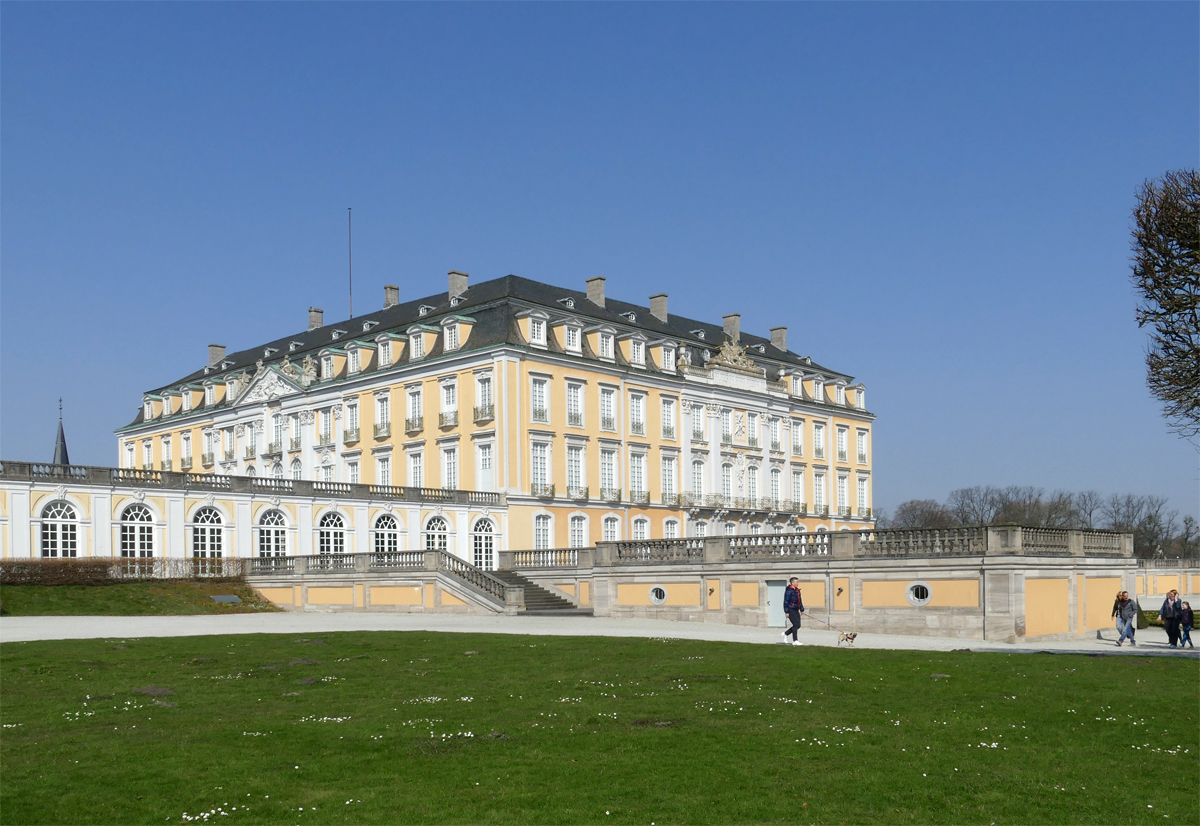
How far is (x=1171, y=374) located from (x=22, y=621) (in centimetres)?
3227

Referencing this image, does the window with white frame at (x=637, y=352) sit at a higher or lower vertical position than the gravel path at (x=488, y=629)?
higher

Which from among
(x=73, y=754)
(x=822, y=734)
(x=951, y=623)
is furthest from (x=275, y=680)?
(x=951, y=623)

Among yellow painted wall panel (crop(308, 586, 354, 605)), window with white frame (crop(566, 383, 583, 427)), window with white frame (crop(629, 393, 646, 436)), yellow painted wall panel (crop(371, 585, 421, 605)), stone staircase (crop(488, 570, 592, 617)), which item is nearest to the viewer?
stone staircase (crop(488, 570, 592, 617))

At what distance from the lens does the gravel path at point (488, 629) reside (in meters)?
28.1

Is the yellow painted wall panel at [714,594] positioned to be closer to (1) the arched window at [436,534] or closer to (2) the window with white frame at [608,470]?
(1) the arched window at [436,534]

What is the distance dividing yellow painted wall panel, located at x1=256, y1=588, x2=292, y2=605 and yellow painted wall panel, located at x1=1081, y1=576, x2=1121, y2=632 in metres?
29.9

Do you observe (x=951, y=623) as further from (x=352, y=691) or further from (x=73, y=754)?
(x=73, y=754)

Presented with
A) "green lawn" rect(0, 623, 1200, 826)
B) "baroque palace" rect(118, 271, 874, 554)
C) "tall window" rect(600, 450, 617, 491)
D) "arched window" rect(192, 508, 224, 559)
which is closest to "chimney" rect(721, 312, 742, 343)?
"baroque palace" rect(118, 271, 874, 554)

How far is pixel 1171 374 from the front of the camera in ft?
89.5

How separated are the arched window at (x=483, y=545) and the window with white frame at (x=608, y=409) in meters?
9.51

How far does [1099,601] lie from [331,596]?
1097 inches

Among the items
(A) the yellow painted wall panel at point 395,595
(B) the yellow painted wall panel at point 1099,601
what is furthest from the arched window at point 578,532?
(B) the yellow painted wall panel at point 1099,601

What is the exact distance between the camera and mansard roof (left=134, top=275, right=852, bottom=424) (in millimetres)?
61281

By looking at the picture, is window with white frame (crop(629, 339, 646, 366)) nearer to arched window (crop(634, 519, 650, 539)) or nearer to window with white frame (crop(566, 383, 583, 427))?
window with white frame (crop(566, 383, 583, 427))
